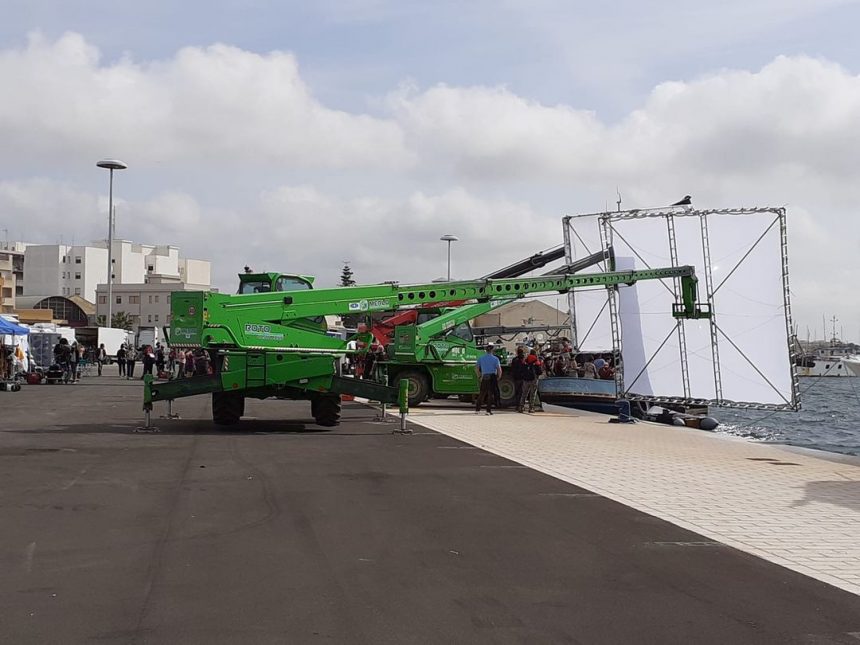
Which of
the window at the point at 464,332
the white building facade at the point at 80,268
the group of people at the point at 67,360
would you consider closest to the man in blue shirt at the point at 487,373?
the window at the point at 464,332

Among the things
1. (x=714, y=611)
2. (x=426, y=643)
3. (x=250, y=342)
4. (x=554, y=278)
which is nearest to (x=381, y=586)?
(x=426, y=643)

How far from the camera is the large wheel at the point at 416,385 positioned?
26.9 meters

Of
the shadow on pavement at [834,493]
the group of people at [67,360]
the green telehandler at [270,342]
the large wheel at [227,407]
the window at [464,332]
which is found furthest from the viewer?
the group of people at [67,360]

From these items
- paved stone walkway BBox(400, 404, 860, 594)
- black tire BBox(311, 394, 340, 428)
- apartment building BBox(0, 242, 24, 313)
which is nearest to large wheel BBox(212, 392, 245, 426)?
black tire BBox(311, 394, 340, 428)

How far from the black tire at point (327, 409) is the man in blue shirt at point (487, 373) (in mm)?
5541

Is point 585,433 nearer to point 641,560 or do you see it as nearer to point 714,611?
point 641,560

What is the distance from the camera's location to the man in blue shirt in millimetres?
23969

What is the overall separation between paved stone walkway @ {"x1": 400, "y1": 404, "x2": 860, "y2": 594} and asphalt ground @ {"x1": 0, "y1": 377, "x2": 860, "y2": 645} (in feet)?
1.75

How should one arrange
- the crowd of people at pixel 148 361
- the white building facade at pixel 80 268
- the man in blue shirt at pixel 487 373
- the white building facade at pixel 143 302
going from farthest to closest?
1. the white building facade at pixel 80 268
2. the white building facade at pixel 143 302
3. the crowd of people at pixel 148 361
4. the man in blue shirt at pixel 487 373

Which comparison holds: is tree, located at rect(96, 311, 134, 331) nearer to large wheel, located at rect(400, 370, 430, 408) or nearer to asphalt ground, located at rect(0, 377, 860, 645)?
large wheel, located at rect(400, 370, 430, 408)

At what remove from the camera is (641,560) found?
7527 mm

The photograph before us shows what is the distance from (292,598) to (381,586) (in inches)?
26.4

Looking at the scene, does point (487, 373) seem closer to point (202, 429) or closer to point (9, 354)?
point (202, 429)

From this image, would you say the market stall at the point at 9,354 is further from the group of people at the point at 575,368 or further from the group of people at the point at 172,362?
the group of people at the point at 575,368
